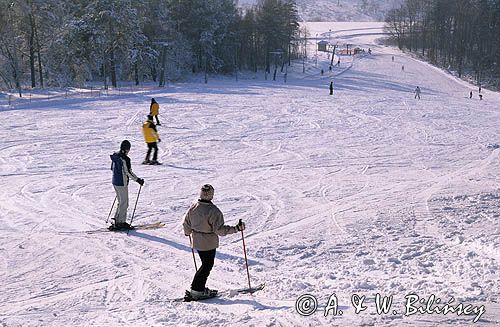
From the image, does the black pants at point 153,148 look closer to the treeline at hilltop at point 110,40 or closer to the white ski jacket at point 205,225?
the white ski jacket at point 205,225

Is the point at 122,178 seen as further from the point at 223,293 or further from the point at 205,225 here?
the point at 205,225

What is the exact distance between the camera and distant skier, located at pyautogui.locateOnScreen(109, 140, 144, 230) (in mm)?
9938

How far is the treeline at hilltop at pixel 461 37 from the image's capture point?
259 ft

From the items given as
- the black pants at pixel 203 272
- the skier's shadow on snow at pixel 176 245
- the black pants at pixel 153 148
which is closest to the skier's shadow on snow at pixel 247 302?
the black pants at pixel 203 272

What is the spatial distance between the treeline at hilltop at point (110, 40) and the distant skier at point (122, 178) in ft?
117

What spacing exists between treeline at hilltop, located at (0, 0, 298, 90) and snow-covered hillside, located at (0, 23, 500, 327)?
22.5 metres

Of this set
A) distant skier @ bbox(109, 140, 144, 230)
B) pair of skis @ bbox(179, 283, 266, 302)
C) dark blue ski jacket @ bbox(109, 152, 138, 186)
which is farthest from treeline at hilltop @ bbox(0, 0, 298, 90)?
pair of skis @ bbox(179, 283, 266, 302)

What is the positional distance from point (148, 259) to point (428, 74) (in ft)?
221

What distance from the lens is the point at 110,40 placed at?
48000mm

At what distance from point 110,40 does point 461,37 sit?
59392mm

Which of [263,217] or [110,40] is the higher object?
[110,40]

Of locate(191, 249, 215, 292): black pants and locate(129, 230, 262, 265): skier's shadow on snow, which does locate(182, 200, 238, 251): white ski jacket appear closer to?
locate(191, 249, 215, 292): black pants

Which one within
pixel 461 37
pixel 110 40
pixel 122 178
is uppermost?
pixel 461 37

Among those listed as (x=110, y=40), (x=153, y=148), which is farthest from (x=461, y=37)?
(x=153, y=148)
